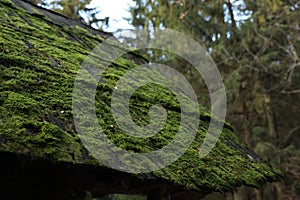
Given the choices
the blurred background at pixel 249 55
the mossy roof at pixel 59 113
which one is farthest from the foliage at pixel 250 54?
the mossy roof at pixel 59 113

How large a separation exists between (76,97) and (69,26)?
2.70 meters

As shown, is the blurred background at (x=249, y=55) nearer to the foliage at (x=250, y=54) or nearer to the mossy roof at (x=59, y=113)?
the foliage at (x=250, y=54)

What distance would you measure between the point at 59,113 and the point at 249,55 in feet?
34.6

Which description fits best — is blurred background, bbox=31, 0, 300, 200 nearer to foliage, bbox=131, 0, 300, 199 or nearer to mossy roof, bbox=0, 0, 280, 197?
foliage, bbox=131, 0, 300, 199

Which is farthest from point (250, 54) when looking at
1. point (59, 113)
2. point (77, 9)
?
point (59, 113)

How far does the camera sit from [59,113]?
2387 millimetres

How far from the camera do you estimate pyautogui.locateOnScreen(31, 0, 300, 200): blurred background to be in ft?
37.5

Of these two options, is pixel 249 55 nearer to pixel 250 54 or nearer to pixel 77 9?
pixel 250 54

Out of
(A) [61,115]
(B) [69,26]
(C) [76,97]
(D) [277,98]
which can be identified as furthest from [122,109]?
(D) [277,98]

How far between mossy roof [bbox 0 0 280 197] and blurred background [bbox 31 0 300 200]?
7245 mm

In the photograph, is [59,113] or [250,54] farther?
[250,54]

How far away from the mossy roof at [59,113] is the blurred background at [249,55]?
7.24 metres

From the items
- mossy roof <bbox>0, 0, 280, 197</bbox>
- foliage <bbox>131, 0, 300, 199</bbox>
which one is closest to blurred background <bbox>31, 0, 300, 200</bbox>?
foliage <bbox>131, 0, 300, 199</bbox>

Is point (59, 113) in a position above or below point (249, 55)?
below
